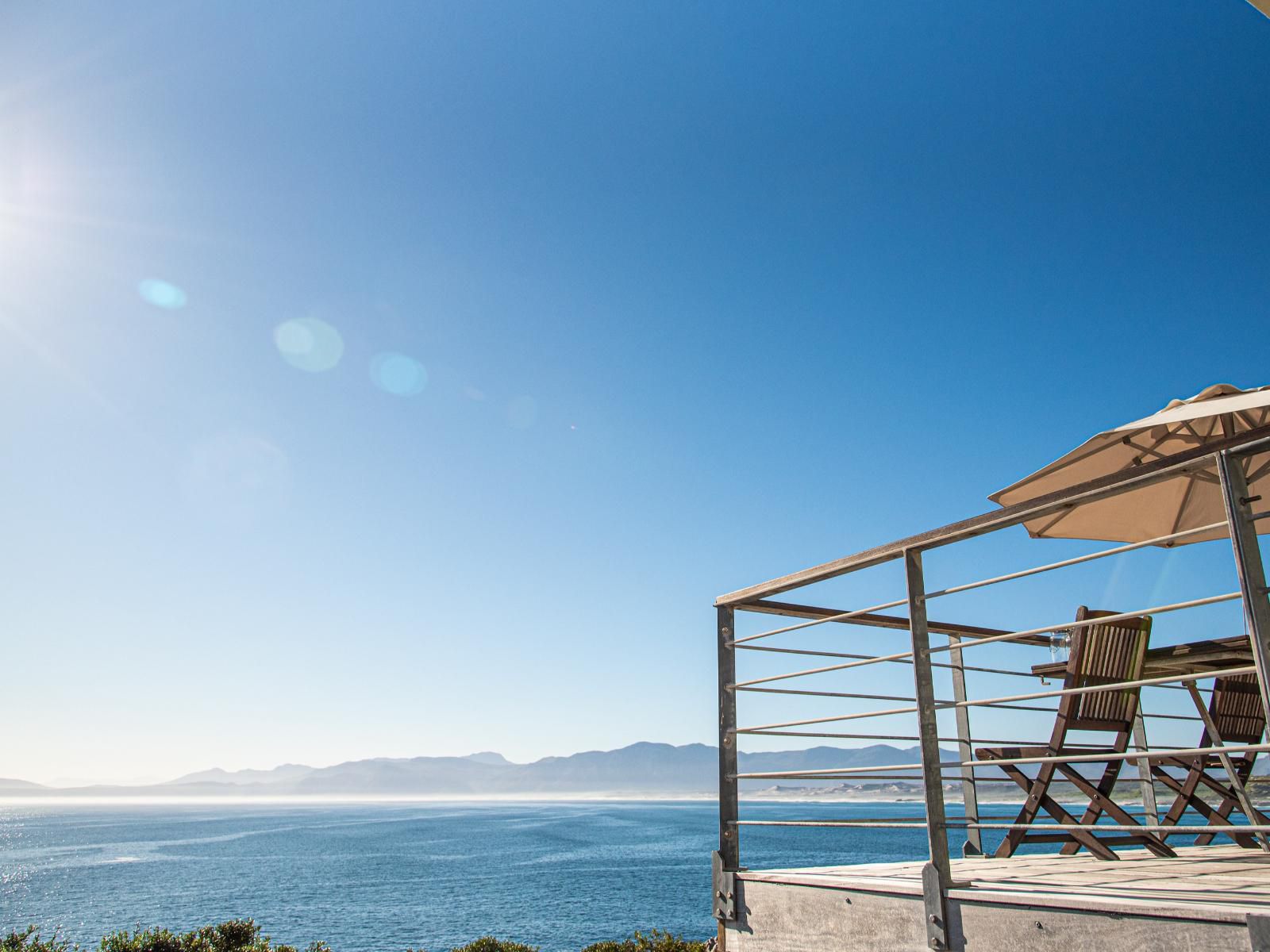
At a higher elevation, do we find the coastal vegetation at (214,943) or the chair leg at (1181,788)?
the chair leg at (1181,788)

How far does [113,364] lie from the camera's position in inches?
2586

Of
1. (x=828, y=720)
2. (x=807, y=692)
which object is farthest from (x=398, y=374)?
(x=828, y=720)

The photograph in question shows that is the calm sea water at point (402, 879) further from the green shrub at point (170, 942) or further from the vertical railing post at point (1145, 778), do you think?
the vertical railing post at point (1145, 778)

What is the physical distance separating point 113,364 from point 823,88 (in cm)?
6525

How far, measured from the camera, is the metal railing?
7.28 feet

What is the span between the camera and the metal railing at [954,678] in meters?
2.22

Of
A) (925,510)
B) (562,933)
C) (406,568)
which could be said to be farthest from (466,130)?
(406,568)

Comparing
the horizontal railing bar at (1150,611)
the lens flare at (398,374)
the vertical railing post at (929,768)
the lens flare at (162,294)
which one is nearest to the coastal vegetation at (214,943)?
the vertical railing post at (929,768)

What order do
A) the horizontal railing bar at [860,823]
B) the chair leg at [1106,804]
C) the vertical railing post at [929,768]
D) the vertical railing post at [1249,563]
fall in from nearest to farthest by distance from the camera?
the vertical railing post at [1249,563]
the vertical railing post at [929,768]
the horizontal railing bar at [860,823]
the chair leg at [1106,804]

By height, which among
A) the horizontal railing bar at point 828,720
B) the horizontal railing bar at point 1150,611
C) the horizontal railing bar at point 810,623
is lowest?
the horizontal railing bar at point 828,720

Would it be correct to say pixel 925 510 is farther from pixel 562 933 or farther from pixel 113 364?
pixel 113 364

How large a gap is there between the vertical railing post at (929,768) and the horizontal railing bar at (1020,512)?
5.8 inches

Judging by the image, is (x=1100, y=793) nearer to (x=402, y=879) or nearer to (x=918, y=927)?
(x=918, y=927)

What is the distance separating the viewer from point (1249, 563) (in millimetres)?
2137
